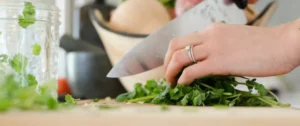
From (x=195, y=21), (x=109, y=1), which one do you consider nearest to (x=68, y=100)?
(x=195, y=21)

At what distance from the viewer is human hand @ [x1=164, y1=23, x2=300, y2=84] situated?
618 millimetres

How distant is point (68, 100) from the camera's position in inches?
19.0

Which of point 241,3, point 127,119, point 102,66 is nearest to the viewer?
point 127,119

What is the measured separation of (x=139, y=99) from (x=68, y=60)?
72cm

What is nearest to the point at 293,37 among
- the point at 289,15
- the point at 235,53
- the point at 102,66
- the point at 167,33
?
the point at 235,53

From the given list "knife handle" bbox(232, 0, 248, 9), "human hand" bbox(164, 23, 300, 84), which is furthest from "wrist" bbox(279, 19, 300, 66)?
"knife handle" bbox(232, 0, 248, 9)

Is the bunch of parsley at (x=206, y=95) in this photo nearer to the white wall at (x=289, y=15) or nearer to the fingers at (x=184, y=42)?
the fingers at (x=184, y=42)

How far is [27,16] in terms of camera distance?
562mm

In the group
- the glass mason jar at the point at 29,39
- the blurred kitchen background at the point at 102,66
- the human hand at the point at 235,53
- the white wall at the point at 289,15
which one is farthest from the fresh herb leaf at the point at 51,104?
the white wall at the point at 289,15

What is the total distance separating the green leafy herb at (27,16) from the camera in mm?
558

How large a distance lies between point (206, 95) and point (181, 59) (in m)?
0.08

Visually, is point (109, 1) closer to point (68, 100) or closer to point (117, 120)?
point (68, 100)

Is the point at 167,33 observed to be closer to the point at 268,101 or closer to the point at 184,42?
the point at 184,42

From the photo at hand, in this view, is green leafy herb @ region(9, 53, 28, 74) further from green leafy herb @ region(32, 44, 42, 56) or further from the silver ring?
the silver ring
